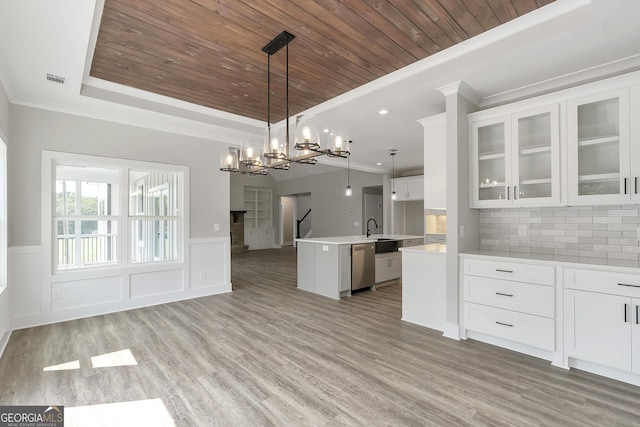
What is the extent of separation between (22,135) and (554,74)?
18.6 feet

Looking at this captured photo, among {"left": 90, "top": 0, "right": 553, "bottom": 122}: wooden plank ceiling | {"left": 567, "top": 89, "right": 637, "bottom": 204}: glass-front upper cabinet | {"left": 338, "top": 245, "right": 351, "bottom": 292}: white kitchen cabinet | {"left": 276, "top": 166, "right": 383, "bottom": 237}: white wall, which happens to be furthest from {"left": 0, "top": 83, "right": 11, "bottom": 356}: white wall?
{"left": 276, "top": 166, "right": 383, "bottom": 237}: white wall

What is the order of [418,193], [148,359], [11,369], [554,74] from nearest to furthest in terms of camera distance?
[11,369]
[148,359]
[554,74]
[418,193]

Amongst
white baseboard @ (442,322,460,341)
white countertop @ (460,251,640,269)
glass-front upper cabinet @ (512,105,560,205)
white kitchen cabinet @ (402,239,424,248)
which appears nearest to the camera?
white countertop @ (460,251,640,269)

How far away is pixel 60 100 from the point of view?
3.57 m

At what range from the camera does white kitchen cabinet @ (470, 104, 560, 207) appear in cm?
292

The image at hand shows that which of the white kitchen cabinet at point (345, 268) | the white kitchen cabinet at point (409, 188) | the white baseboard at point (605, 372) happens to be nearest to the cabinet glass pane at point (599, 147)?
the white baseboard at point (605, 372)

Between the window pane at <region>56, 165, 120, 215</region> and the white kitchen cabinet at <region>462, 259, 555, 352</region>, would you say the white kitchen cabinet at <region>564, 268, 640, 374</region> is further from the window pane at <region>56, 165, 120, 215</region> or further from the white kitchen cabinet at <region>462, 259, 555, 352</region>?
the window pane at <region>56, 165, 120, 215</region>

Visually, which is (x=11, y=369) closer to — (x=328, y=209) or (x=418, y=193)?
(x=418, y=193)

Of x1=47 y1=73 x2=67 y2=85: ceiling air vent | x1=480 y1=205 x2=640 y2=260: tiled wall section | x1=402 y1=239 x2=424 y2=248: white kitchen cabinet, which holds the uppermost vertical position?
x1=47 y1=73 x2=67 y2=85: ceiling air vent

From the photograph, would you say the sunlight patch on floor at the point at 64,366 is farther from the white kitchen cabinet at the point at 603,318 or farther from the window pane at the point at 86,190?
the white kitchen cabinet at the point at 603,318

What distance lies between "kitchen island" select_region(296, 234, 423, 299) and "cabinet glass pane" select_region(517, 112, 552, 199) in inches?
99.3

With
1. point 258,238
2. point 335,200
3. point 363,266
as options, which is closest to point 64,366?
point 363,266

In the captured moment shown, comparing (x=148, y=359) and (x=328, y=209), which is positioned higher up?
(x=328, y=209)

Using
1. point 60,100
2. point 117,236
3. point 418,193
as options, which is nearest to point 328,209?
point 418,193
